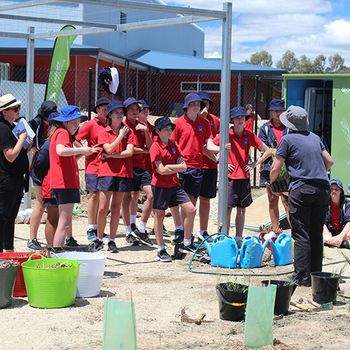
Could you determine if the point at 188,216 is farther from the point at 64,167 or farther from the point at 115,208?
the point at 64,167

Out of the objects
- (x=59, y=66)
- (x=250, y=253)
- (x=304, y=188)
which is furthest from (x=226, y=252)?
(x=59, y=66)

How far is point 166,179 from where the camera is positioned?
27.9 feet

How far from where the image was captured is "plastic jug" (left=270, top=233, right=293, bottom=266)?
27.9 feet

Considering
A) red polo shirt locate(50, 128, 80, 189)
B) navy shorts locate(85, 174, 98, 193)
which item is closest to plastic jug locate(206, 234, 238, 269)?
red polo shirt locate(50, 128, 80, 189)

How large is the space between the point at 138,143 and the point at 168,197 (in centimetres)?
145

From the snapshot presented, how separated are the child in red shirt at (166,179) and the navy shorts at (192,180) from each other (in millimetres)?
621

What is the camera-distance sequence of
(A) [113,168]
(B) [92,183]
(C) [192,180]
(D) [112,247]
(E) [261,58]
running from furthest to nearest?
(E) [261,58]
(B) [92,183]
(C) [192,180]
(D) [112,247]
(A) [113,168]

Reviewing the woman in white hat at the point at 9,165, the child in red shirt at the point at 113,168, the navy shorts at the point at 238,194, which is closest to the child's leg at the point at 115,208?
the child in red shirt at the point at 113,168

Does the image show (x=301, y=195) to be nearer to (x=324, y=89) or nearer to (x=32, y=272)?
(x=32, y=272)

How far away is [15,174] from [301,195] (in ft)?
9.42

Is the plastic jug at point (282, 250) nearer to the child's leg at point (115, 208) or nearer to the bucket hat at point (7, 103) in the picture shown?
the child's leg at point (115, 208)

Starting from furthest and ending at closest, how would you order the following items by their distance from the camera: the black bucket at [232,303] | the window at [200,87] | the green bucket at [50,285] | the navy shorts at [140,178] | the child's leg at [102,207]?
the window at [200,87] < the navy shorts at [140,178] < the child's leg at [102,207] < the green bucket at [50,285] < the black bucket at [232,303]

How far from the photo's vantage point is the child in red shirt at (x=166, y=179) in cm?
845

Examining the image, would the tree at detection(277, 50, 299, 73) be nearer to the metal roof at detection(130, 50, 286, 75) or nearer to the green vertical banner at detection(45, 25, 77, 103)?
the metal roof at detection(130, 50, 286, 75)
